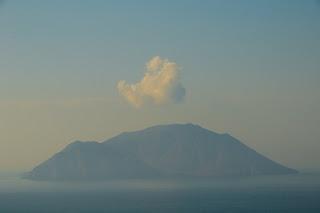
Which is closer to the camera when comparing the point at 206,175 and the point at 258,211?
the point at 258,211

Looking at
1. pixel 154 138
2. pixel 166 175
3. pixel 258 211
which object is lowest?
pixel 258 211

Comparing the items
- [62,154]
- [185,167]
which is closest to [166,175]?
[185,167]

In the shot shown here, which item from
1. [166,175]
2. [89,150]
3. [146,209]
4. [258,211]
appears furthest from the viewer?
[89,150]

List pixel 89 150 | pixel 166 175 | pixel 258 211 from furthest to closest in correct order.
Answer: pixel 89 150 < pixel 166 175 < pixel 258 211

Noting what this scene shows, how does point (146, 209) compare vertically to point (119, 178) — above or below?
below

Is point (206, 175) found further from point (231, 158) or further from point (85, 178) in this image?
point (85, 178)

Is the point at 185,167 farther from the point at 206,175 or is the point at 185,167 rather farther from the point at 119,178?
the point at 119,178

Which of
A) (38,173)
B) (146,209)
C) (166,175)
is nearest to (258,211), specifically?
(146,209)
